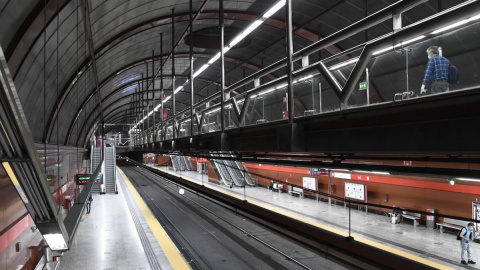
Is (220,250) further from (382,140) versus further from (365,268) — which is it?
(382,140)

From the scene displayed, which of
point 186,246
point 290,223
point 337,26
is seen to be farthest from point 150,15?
point 290,223

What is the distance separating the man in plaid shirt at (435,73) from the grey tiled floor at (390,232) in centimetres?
807

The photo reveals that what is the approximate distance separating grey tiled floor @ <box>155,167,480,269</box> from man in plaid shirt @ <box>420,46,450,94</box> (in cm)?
807

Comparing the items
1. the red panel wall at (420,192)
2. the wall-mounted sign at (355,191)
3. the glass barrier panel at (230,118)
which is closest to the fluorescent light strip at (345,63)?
the glass barrier panel at (230,118)

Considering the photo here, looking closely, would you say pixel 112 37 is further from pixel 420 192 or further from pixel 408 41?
pixel 408 41

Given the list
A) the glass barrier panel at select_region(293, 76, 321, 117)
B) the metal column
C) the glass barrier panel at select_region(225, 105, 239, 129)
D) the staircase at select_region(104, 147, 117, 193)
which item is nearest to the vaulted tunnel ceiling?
the glass barrier panel at select_region(293, 76, 321, 117)

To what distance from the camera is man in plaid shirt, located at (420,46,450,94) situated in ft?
8.39

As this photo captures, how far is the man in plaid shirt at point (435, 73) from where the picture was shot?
2.56 meters

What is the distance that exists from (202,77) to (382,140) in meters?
27.0

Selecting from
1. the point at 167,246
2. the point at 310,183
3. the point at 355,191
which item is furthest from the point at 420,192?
the point at 167,246

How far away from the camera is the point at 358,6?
46.9 feet

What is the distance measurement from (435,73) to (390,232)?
11889mm

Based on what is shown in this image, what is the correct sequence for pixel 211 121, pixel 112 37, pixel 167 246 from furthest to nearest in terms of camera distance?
pixel 112 37
pixel 167 246
pixel 211 121

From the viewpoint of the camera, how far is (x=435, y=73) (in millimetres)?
2621
